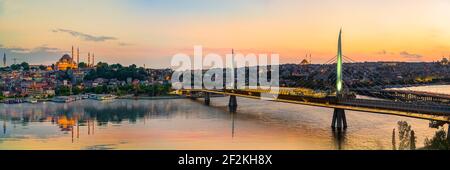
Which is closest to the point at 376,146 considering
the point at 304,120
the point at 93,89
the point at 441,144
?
the point at 441,144

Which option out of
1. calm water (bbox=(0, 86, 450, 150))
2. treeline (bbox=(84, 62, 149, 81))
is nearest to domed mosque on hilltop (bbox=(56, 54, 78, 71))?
treeline (bbox=(84, 62, 149, 81))

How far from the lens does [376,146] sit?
806 cm

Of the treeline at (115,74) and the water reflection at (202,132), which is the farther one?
the treeline at (115,74)

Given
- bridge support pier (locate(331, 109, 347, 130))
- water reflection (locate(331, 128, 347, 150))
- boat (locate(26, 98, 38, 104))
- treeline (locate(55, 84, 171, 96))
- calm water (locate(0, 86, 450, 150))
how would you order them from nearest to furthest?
1. water reflection (locate(331, 128, 347, 150))
2. calm water (locate(0, 86, 450, 150))
3. bridge support pier (locate(331, 109, 347, 130))
4. boat (locate(26, 98, 38, 104))
5. treeline (locate(55, 84, 171, 96))

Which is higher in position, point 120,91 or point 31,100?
point 120,91

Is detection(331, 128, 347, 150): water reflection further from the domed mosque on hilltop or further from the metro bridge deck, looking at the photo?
the domed mosque on hilltop

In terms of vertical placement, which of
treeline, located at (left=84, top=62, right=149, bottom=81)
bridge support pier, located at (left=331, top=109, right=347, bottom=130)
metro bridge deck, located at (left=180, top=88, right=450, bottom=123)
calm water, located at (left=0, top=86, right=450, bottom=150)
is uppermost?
treeline, located at (left=84, top=62, right=149, bottom=81)

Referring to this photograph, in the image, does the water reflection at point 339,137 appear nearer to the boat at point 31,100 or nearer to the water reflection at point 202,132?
the water reflection at point 202,132

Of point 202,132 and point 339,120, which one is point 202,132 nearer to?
point 202,132

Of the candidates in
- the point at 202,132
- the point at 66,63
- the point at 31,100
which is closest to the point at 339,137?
the point at 202,132

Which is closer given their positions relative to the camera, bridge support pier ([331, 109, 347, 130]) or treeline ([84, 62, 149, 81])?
bridge support pier ([331, 109, 347, 130])

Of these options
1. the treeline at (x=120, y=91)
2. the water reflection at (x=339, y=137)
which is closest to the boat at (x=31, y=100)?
the treeline at (x=120, y=91)
